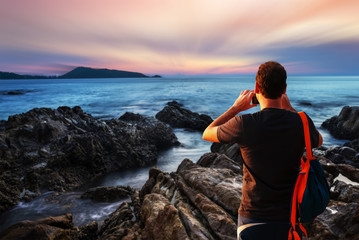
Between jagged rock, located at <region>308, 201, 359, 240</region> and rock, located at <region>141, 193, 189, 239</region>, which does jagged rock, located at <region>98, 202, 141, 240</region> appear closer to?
rock, located at <region>141, 193, 189, 239</region>

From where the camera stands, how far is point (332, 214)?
3801mm

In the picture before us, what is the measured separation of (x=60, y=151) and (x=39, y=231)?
6.40 m

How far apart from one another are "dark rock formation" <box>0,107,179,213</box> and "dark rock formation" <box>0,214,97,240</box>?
3.73m

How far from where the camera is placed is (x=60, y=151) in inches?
403

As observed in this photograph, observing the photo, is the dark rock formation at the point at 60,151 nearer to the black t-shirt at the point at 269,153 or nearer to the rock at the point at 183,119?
the rock at the point at 183,119

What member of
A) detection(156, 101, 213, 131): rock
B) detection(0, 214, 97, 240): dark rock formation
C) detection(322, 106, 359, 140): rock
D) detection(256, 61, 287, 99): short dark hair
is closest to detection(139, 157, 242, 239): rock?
detection(0, 214, 97, 240): dark rock formation

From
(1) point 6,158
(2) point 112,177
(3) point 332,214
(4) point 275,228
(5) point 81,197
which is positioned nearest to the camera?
(4) point 275,228

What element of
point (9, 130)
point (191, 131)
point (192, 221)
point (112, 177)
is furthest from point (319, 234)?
point (191, 131)

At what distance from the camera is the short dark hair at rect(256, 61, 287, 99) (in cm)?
176

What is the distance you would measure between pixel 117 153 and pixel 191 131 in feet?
32.9

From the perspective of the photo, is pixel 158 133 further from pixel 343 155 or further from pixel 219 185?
pixel 219 185

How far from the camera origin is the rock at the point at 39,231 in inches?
174

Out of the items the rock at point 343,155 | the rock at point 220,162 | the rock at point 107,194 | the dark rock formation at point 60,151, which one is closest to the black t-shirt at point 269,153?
the rock at point 220,162

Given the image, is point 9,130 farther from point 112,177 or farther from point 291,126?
point 291,126
